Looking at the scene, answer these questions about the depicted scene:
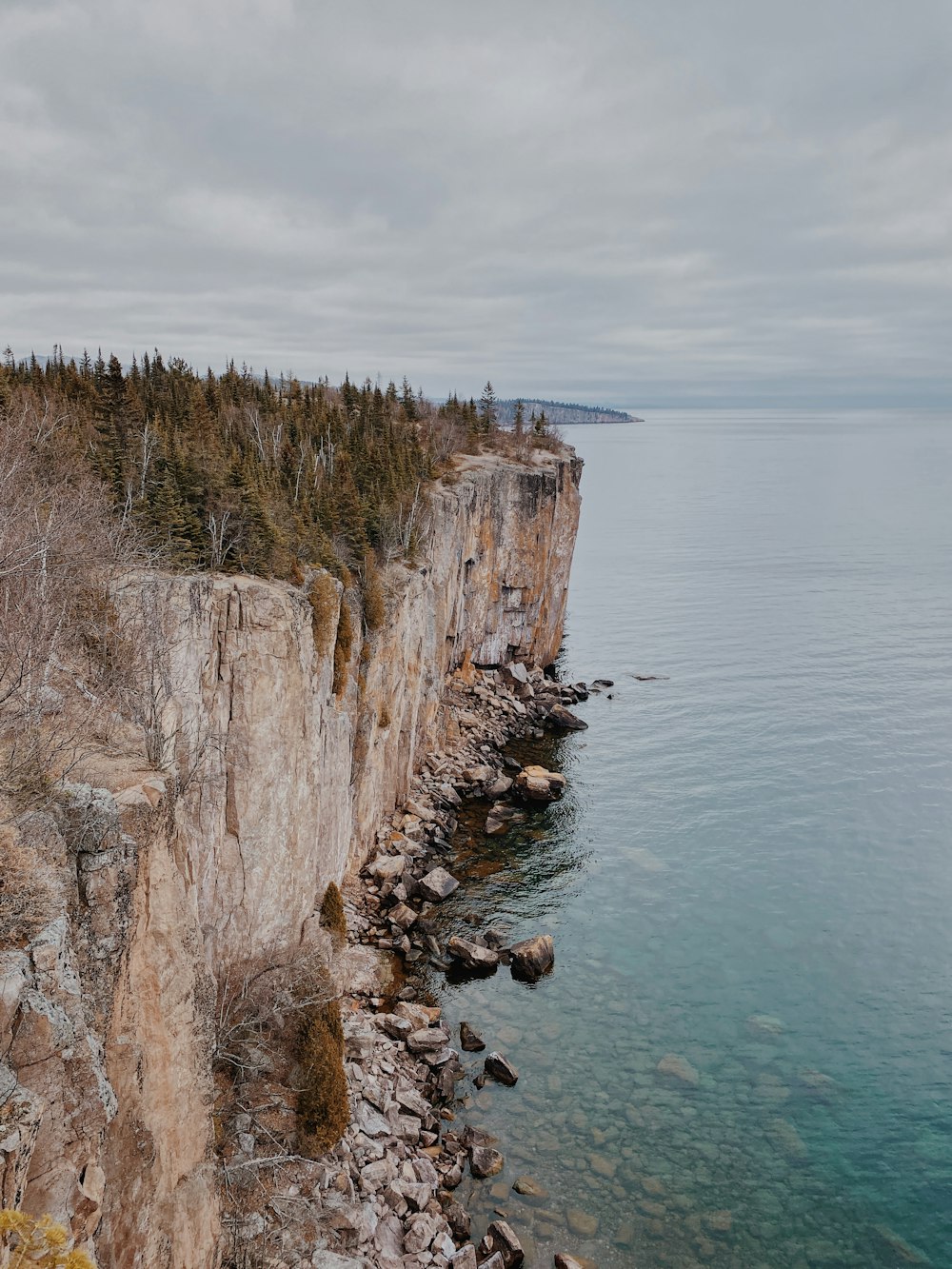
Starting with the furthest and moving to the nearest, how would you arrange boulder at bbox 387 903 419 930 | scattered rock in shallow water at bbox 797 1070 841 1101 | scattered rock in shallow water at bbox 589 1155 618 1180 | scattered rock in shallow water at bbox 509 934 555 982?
boulder at bbox 387 903 419 930 < scattered rock in shallow water at bbox 509 934 555 982 < scattered rock in shallow water at bbox 797 1070 841 1101 < scattered rock in shallow water at bbox 589 1155 618 1180

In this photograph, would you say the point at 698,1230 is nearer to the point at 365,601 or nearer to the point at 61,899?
the point at 61,899

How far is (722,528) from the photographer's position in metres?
127

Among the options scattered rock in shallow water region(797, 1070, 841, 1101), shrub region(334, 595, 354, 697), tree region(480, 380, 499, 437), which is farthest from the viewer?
tree region(480, 380, 499, 437)

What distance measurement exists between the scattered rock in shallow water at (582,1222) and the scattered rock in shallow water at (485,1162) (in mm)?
2293

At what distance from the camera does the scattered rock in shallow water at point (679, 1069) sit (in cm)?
2703

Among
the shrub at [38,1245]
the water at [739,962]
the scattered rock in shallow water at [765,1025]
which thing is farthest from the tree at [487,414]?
the shrub at [38,1245]

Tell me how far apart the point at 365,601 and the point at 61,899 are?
27.1m

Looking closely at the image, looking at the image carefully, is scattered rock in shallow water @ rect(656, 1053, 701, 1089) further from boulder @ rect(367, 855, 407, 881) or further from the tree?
the tree

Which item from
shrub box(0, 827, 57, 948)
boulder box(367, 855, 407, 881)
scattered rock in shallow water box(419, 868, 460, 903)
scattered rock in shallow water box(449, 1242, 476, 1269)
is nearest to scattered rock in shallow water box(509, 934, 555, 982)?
scattered rock in shallow water box(419, 868, 460, 903)

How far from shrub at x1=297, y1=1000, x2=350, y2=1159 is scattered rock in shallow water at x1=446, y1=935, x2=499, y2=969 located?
899 centimetres

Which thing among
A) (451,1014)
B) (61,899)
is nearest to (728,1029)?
(451,1014)

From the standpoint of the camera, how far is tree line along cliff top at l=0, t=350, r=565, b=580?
29.2 m

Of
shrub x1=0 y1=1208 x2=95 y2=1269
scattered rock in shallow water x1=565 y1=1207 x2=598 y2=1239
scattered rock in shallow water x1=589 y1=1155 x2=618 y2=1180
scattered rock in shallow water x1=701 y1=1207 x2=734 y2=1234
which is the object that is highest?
shrub x1=0 y1=1208 x2=95 y2=1269

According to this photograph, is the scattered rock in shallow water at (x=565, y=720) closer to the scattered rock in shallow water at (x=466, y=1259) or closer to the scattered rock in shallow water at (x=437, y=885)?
the scattered rock in shallow water at (x=437, y=885)
